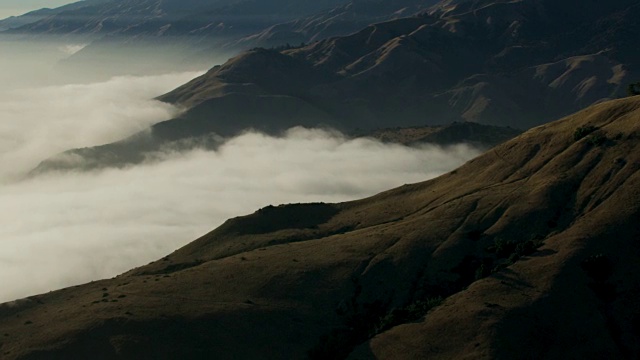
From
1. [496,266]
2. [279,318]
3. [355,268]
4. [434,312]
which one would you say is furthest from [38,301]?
[496,266]

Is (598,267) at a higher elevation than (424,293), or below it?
below

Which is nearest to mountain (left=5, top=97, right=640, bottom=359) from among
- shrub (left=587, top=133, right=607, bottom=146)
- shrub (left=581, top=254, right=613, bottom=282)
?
shrub (left=581, top=254, right=613, bottom=282)

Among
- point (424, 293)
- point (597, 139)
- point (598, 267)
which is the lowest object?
point (598, 267)

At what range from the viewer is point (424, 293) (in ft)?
549

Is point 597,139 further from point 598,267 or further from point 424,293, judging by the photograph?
point 424,293

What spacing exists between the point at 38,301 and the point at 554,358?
115 metres

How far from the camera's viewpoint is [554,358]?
138750mm

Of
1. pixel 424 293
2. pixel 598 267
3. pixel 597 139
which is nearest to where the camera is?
pixel 598 267

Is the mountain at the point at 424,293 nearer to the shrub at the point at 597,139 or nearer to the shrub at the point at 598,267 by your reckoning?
the shrub at the point at 598,267

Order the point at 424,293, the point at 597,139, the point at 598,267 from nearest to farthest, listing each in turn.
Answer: the point at 598,267 < the point at 424,293 < the point at 597,139

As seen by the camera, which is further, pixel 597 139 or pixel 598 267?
pixel 597 139

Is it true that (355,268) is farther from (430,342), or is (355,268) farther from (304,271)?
(430,342)

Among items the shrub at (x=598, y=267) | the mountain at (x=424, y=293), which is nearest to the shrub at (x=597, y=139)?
the mountain at (x=424, y=293)

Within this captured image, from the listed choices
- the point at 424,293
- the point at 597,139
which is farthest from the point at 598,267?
the point at 597,139
